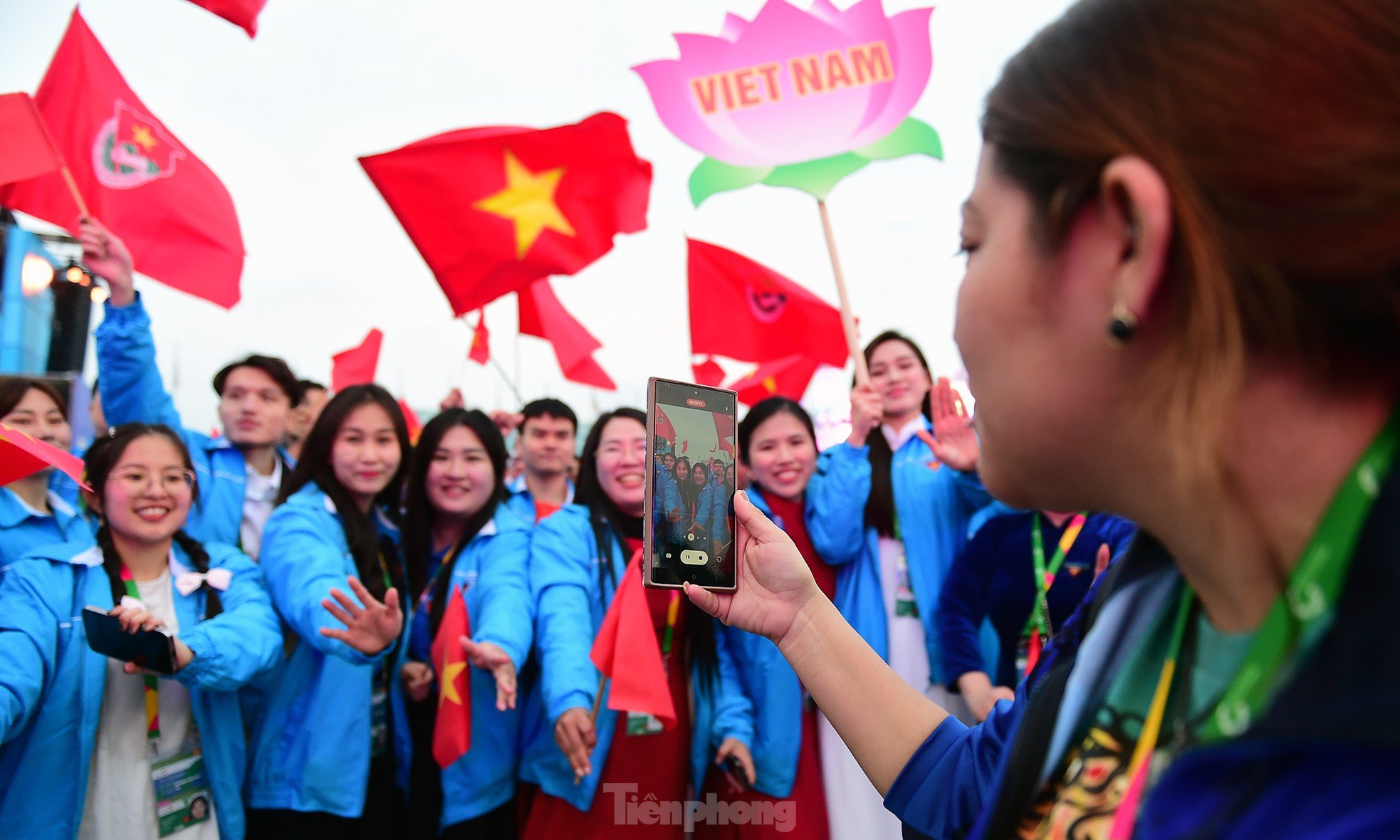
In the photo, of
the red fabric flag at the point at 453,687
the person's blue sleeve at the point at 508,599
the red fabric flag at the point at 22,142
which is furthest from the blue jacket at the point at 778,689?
the red fabric flag at the point at 22,142

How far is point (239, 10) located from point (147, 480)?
2.27m

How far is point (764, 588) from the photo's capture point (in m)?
1.53

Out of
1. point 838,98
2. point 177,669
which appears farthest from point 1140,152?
point 838,98

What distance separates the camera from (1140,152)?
2.35 feet

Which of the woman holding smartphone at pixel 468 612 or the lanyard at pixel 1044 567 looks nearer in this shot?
the lanyard at pixel 1044 567

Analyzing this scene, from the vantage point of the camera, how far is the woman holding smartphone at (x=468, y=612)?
335 centimetres

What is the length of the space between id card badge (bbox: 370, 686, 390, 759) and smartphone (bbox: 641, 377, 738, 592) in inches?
89.6

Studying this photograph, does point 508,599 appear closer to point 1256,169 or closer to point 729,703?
point 729,703

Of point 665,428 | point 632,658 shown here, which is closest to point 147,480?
point 632,658

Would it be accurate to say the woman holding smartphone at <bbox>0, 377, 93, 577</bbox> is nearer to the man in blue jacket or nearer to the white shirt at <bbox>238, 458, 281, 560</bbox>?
the man in blue jacket

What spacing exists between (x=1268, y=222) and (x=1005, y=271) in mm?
221

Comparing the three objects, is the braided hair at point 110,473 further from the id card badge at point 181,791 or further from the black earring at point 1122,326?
the black earring at point 1122,326

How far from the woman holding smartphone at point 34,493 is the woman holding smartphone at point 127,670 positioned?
0.72 ft

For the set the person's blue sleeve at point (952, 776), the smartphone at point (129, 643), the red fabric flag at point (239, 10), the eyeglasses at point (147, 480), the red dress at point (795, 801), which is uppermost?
the red fabric flag at point (239, 10)
